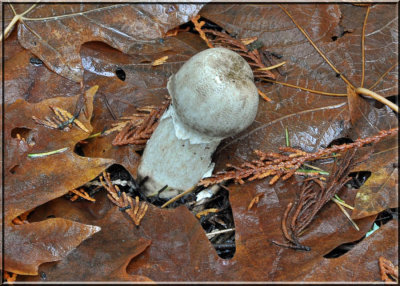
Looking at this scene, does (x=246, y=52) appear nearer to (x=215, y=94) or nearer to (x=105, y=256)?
(x=215, y=94)

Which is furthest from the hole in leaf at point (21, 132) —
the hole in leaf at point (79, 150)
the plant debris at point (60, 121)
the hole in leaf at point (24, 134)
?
the hole in leaf at point (79, 150)

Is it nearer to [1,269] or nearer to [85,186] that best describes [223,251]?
[85,186]

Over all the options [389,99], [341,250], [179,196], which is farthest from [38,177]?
[389,99]

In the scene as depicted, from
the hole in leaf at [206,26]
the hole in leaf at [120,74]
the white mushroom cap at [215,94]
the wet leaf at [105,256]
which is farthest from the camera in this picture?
the hole in leaf at [206,26]

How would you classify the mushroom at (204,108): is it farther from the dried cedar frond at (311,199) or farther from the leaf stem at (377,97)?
the leaf stem at (377,97)

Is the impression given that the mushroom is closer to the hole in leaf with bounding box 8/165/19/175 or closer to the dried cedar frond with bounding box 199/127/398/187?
the dried cedar frond with bounding box 199/127/398/187

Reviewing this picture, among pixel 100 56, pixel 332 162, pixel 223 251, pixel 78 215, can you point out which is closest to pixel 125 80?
pixel 100 56
